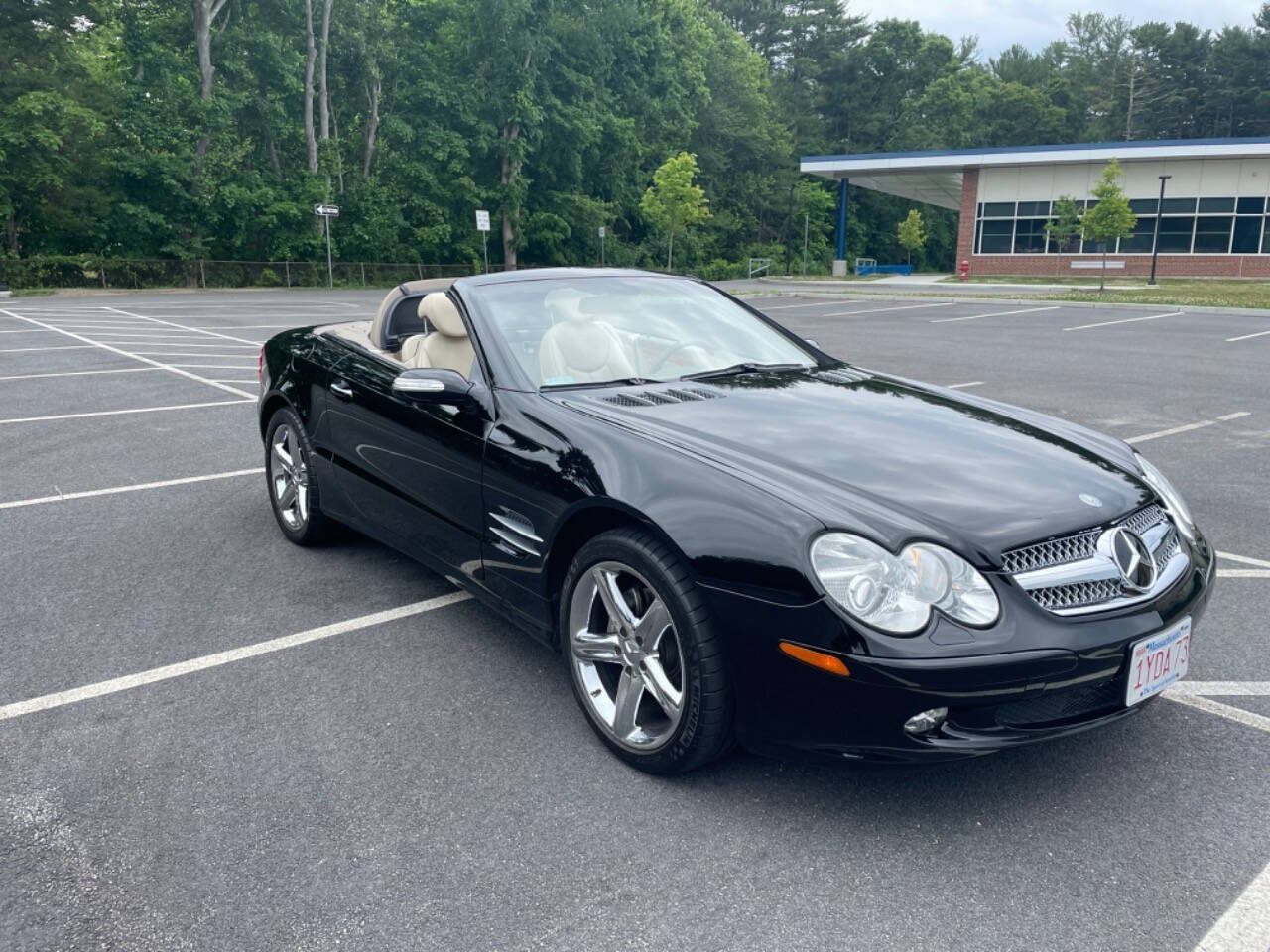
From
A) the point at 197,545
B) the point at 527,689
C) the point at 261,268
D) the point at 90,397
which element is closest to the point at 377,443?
the point at 527,689

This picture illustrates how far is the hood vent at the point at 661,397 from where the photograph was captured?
345 cm

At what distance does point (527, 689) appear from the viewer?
3.51 metres

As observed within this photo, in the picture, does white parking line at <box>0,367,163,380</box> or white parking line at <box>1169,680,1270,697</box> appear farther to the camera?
white parking line at <box>0,367,163,380</box>

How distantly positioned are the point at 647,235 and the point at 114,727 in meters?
57.2

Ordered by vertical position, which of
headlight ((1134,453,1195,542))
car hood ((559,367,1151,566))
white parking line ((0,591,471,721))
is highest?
car hood ((559,367,1151,566))

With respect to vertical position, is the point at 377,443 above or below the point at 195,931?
→ above

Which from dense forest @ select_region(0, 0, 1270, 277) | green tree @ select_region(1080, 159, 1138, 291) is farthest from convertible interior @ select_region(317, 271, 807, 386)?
green tree @ select_region(1080, 159, 1138, 291)

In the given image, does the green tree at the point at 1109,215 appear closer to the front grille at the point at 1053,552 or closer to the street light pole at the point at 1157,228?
the street light pole at the point at 1157,228

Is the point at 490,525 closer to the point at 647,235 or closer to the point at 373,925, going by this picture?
the point at 373,925

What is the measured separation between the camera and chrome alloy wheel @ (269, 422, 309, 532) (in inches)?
196

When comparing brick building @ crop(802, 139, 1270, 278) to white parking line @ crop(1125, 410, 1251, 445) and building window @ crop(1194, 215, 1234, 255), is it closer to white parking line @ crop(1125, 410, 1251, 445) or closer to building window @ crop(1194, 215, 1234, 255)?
building window @ crop(1194, 215, 1234, 255)

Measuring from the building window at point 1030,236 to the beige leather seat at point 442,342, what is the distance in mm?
47032

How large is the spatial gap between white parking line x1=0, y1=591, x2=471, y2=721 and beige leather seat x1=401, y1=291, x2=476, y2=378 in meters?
1.04

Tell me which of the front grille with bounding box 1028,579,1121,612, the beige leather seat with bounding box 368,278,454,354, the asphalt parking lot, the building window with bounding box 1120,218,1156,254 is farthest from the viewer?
the building window with bounding box 1120,218,1156,254
